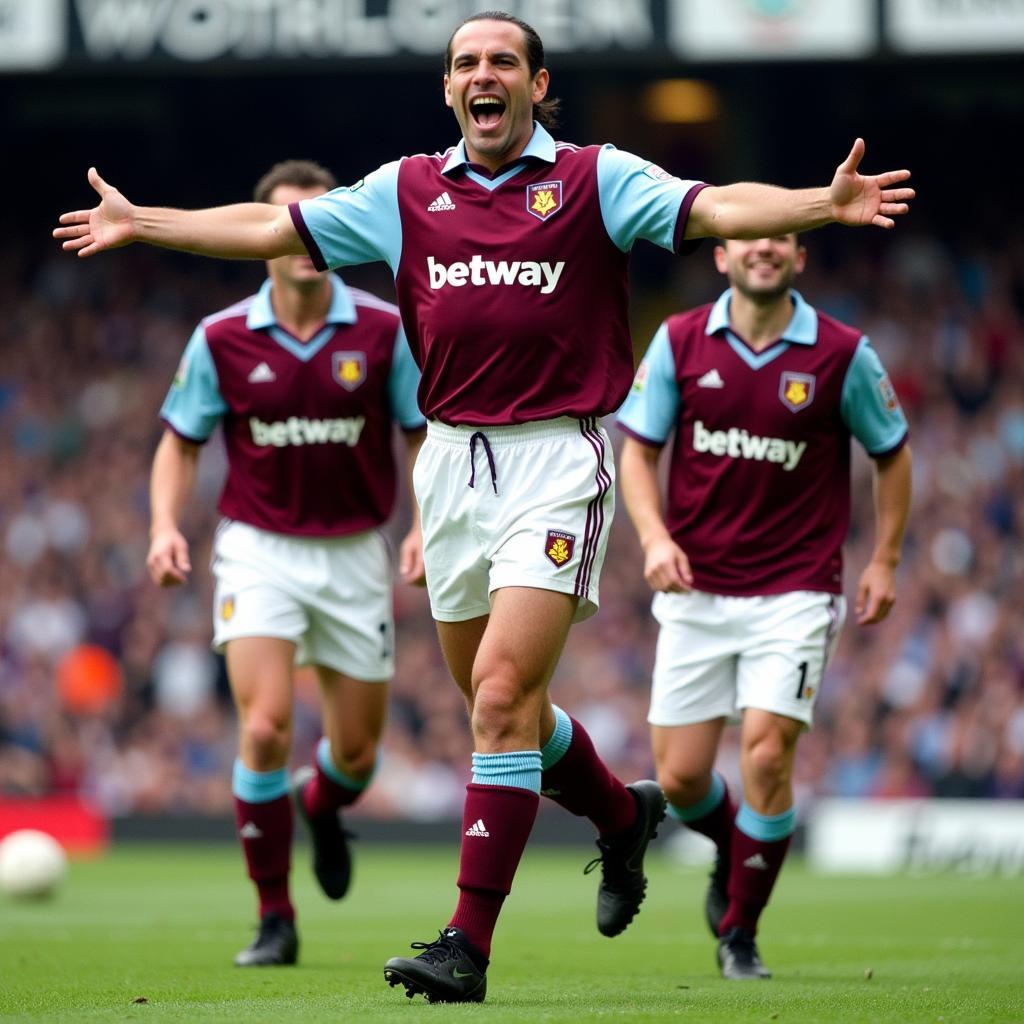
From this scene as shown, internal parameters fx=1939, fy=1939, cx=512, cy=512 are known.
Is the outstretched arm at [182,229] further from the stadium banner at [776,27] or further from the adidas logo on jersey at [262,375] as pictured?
the stadium banner at [776,27]

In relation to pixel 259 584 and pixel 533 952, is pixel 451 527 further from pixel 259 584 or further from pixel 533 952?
pixel 533 952

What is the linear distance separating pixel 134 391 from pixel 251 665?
1455 centimetres

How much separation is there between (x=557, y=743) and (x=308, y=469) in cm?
208

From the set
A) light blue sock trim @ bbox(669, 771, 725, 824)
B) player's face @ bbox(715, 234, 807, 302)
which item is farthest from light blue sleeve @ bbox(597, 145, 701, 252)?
light blue sock trim @ bbox(669, 771, 725, 824)

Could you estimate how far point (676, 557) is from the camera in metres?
6.87

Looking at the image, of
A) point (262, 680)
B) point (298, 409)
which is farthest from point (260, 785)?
point (298, 409)

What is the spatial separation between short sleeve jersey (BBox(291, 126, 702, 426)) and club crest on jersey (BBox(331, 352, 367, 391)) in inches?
79.5

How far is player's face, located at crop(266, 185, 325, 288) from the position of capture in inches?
301

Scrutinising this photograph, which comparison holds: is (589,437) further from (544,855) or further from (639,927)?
(544,855)

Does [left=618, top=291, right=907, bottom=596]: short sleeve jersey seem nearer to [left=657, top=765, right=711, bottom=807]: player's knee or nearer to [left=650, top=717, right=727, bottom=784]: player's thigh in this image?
[left=650, top=717, right=727, bottom=784]: player's thigh

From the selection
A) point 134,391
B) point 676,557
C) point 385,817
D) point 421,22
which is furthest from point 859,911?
point 134,391

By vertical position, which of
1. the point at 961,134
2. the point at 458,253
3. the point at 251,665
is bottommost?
the point at 251,665

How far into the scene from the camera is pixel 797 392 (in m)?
7.30

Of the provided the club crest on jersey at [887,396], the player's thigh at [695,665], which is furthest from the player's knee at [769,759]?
the club crest on jersey at [887,396]
